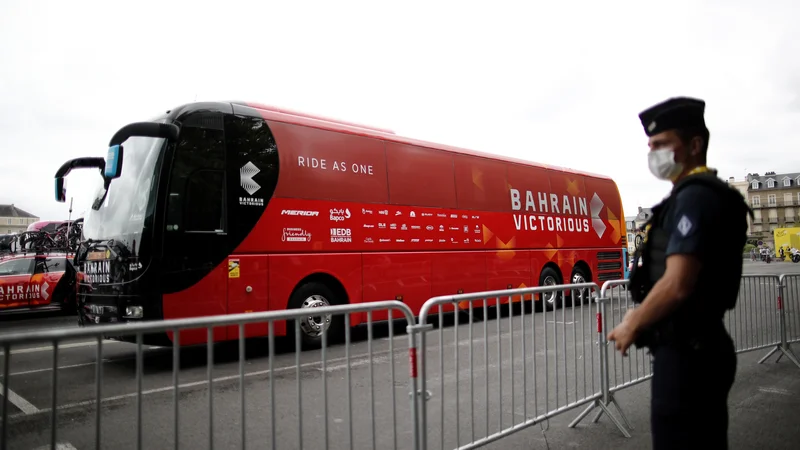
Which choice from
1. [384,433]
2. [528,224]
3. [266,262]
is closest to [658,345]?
[384,433]

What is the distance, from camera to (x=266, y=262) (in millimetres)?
7602

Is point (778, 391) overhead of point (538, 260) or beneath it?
beneath

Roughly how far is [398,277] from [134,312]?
14.4ft

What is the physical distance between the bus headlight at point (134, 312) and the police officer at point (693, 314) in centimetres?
605

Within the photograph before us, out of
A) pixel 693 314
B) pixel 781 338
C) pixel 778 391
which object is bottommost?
pixel 778 391

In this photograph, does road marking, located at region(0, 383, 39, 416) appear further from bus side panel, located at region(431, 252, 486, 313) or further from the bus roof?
bus side panel, located at region(431, 252, 486, 313)

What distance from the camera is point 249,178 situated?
7527 millimetres

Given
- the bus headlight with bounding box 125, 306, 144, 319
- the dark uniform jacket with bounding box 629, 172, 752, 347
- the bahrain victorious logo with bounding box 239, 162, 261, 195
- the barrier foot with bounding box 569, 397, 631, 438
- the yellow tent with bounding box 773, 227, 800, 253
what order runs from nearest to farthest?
the dark uniform jacket with bounding box 629, 172, 752, 347
the barrier foot with bounding box 569, 397, 631, 438
the bus headlight with bounding box 125, 306, 144, 319
the bahrain victorious logo with bounding box 239, 162, 261, 195
the yellow tent with bounding box 773, 227, 800, 253

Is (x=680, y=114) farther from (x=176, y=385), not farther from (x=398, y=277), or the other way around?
(x=398, y=277)

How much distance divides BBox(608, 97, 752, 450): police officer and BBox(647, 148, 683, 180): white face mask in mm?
134

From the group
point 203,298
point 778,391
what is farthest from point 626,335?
point 203,298

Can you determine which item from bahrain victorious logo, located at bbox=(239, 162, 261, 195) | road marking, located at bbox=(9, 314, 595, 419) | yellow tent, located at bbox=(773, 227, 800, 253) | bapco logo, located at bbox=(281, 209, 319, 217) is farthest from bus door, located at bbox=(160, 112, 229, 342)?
yellow tent, located at bbox=(773, 227, 800, 253)

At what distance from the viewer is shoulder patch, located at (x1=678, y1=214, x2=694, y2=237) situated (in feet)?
6.34

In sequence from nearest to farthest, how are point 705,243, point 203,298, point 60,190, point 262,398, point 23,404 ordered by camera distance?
point 705,243 < point 262,398 < point 23,404 < point 203,298 < point 60,190
